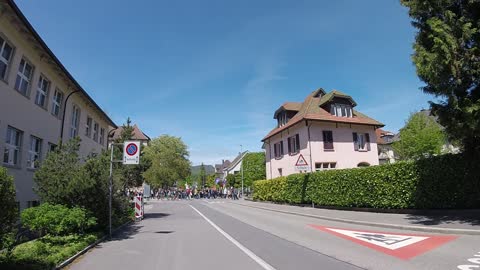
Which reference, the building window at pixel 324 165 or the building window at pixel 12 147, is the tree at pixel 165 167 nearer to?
the building window at pixel 324 165

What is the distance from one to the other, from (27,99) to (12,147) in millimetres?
2156

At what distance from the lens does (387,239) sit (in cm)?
1116

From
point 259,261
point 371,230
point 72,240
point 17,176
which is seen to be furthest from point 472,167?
point 17,176

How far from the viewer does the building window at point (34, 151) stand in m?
16.3

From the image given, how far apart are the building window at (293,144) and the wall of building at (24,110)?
77.0 ft

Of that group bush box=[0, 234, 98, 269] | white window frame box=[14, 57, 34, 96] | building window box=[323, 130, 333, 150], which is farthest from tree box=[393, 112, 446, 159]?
bush box=[0, 234, 98, 269]

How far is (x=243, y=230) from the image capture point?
15.3 metres

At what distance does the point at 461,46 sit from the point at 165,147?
241 ft

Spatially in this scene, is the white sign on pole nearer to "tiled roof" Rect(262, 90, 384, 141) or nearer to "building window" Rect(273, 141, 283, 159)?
"tiled roof" Rect(262, 90, 384, 141)

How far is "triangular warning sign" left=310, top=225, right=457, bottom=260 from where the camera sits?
30.0 ft

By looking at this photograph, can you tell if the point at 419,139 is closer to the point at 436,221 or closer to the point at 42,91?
the point at 436,221

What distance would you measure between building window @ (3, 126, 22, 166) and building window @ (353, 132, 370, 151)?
3060cm

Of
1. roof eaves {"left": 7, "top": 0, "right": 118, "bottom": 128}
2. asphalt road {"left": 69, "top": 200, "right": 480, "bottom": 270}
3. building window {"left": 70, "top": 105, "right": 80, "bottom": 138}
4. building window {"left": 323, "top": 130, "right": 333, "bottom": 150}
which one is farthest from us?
building window {"left": 323, "top": 130, "right": 333, "bottom": 150}

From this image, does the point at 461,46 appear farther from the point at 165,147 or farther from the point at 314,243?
the point at 165,147
